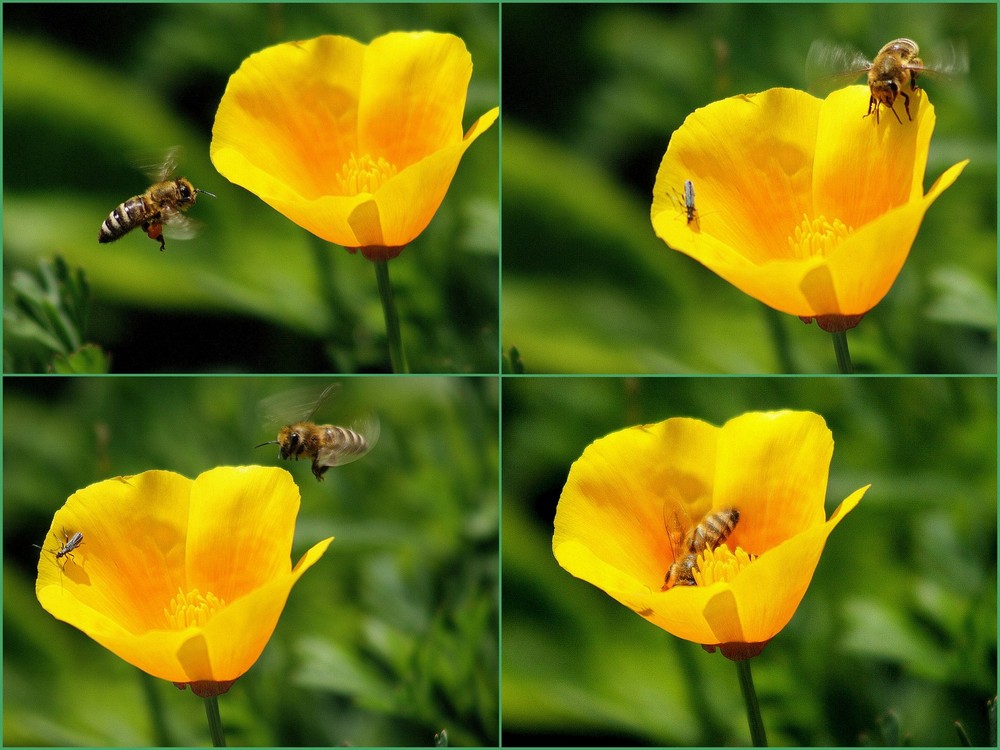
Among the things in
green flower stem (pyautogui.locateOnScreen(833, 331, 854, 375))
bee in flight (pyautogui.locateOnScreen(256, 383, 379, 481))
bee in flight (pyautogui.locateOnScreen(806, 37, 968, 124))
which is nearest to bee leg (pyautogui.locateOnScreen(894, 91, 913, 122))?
bee in flight (pyautogui.locateOnScreen(806, 37, 968, 124))

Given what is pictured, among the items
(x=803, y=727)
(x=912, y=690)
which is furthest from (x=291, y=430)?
(x=912, y=690)

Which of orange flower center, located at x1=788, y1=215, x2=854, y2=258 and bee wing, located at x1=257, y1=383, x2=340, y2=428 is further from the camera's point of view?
bee wing, located at x1=257, y1=383, x2=340, y2=428

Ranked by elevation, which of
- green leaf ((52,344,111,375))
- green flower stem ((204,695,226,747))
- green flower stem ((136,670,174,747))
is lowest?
green flower stem ((136,670,174,747))

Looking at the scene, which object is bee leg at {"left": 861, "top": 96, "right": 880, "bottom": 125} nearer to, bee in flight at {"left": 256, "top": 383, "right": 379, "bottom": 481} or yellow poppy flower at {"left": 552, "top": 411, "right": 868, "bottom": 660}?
yellow poppy flower at {"left": 552, "top": 411, "right": 868, "bottom": 660}

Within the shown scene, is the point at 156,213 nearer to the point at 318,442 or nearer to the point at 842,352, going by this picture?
the point at 318,442

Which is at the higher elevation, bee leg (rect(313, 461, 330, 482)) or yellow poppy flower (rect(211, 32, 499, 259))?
yellow poppy flower (rect(211, 32, 499, 259))

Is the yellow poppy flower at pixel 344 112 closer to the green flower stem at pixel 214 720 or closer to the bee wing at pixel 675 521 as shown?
the bee wing at pixel 675 521

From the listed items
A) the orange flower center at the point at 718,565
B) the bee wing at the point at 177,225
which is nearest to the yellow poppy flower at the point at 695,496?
the orange flower center at the point at 718,565
